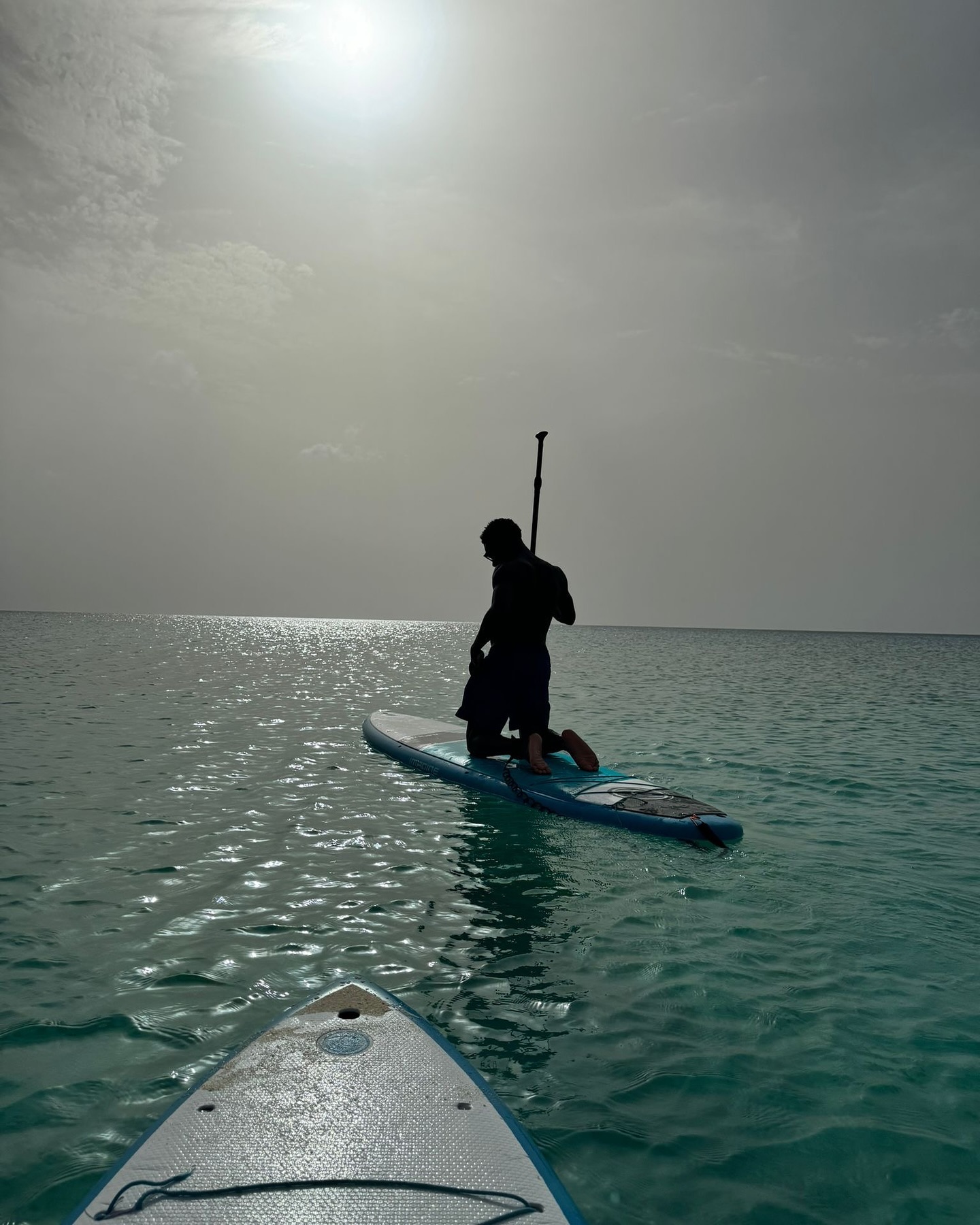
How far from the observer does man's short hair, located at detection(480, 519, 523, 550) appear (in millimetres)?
8242

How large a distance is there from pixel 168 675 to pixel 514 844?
20.5 m

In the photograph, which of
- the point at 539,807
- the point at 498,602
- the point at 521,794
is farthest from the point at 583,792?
the point at 498,602

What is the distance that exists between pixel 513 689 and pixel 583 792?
1.47 meters

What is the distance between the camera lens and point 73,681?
2116 centimetres

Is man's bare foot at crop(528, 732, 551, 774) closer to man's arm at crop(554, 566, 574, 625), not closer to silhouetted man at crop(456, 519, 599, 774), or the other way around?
silhouetted man at crop(456, 519, 599, 774)

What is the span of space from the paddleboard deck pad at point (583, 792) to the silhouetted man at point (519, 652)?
0.23m

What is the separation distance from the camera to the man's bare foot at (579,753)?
27.3ft

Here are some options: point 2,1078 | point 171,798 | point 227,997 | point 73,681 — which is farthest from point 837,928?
point 73,681

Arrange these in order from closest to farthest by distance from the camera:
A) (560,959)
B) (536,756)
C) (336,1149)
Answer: (336,1149) < (560,959) < (536,756)

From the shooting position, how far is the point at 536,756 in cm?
834

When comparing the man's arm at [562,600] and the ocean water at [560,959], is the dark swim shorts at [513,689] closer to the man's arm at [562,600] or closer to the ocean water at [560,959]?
the man's arm at [562,600]

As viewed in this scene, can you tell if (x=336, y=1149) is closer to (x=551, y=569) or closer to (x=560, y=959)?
(x=560, y=959)

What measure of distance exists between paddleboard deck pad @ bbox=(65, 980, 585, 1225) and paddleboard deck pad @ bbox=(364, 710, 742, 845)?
13.9 ft

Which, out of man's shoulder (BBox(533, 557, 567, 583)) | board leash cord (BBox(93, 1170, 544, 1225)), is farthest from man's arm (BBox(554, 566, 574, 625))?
board leash cord (BBox(93, 1170, 544, 1225))
